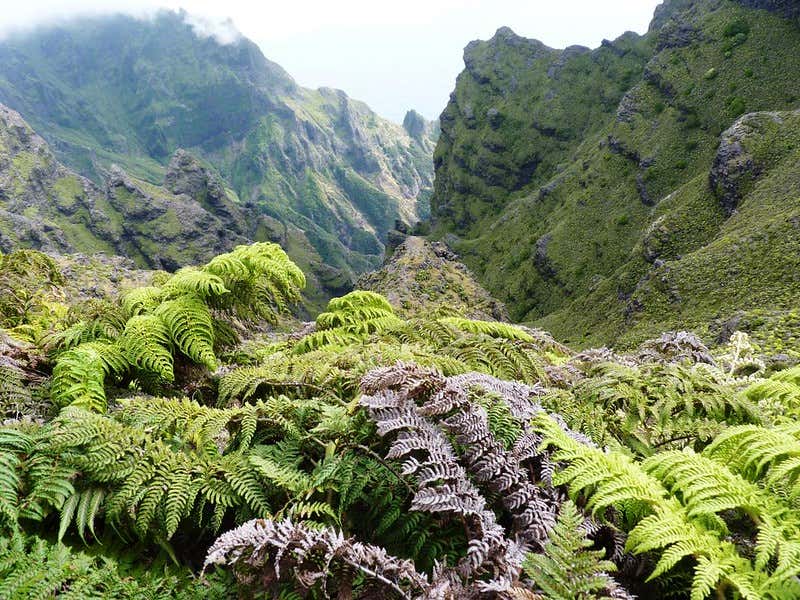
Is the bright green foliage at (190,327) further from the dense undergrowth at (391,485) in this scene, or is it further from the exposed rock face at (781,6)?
the exposed rock face at (781,6)

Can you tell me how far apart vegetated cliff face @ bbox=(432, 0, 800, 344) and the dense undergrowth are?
3767 cm

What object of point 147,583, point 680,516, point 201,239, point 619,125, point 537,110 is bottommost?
point 147,583

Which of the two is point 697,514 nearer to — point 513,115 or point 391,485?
point 391,485

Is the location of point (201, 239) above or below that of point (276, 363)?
above

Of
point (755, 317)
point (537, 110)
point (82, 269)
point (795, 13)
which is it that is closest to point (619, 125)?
point (795, 13)

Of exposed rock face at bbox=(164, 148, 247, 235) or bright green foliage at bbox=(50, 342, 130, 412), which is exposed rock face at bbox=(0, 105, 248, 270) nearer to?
exposed rock face at bbox=(164, 148, 247, 235)

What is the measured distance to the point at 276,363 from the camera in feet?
10.8

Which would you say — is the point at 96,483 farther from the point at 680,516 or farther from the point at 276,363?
the point at 680,516

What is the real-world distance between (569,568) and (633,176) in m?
86.8

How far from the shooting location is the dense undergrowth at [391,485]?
1511 mm

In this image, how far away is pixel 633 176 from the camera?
7575 cm

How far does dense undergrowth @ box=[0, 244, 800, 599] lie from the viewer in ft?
4.96

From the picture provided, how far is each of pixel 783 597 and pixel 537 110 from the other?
13016 cm

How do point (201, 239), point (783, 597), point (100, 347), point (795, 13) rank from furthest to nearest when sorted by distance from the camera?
point (201, 239) → point (795, 13) → point (100, 347) → point (783, 597)
